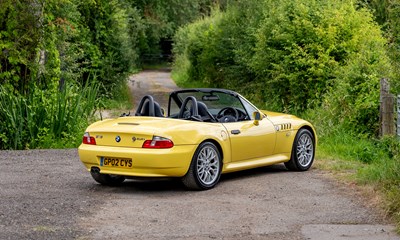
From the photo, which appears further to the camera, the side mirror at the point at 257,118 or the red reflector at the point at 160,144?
the side mirror at the point at 257,118

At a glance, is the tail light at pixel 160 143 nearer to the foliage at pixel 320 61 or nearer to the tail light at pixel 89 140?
the tail light at pixel 89 140

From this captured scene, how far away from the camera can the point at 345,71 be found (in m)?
20.2

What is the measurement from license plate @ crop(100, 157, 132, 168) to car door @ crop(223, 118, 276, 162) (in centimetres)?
164

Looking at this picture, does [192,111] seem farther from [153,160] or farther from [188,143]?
[153,160]

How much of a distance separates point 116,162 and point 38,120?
651 centimetres

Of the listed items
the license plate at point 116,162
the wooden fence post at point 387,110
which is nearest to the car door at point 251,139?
the license plate at point 116,162

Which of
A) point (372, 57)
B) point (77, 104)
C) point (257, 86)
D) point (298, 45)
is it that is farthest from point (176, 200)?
point (257, 86)

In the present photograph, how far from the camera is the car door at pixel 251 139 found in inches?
495

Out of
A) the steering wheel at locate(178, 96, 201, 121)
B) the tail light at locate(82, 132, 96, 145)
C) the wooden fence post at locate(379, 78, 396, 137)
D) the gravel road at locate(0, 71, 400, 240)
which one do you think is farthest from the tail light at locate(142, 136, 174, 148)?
the wooden fence post at locate(379, 78, 396, 137)

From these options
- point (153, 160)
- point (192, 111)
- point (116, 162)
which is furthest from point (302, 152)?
point (116, 162)

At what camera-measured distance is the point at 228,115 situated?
13125 mm

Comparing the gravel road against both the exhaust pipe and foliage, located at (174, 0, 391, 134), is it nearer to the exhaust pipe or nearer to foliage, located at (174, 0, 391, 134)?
the exhaust pipe

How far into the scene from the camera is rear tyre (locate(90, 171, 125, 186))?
12.4m

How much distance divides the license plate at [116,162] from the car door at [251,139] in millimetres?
1636
